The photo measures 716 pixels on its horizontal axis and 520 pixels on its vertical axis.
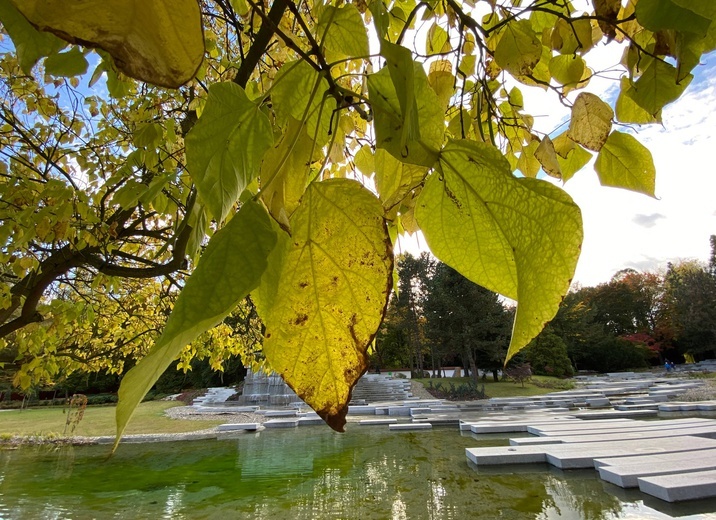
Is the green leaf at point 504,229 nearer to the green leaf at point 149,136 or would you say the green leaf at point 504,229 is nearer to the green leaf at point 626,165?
the green leaf at point 626,165

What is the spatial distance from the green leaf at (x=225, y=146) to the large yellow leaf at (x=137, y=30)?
1.1 inches

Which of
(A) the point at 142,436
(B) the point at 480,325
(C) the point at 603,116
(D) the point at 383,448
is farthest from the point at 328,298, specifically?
(B) the point at 480,325

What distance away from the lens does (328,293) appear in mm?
239

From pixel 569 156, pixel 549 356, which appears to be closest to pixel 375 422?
pixel 569 156

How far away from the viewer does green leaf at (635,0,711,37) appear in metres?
0.22

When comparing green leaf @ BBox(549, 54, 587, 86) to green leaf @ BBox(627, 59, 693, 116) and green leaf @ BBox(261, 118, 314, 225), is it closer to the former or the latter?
green leaf @ BBox(627, 59, 693, 116)

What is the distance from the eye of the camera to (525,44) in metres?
0.50

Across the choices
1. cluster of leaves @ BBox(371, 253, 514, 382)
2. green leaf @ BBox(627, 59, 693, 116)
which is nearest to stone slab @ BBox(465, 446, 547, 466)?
green leaf @ BBox(627, 59, 693, 116)

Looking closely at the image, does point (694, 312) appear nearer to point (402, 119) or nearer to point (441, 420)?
point (441, 420)

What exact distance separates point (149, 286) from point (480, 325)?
14111mm

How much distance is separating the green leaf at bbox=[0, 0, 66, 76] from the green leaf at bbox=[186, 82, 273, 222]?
0.14 m

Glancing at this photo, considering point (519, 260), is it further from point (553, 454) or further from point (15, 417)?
point (15, 417)

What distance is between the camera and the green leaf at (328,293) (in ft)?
0.75

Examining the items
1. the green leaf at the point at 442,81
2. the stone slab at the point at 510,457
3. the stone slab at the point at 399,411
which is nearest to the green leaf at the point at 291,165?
the green leaf at the point at 442,81
